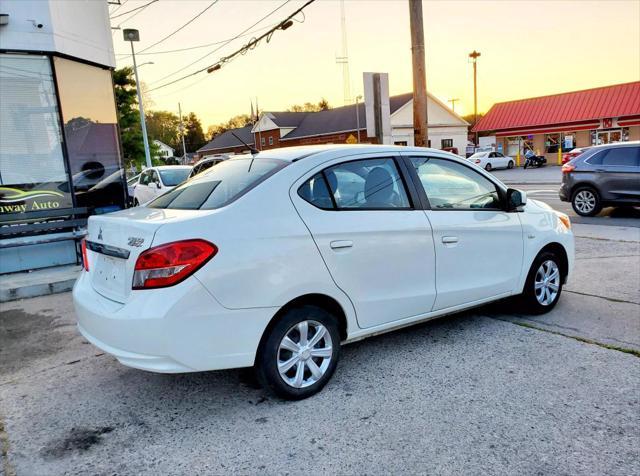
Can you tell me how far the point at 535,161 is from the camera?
36.5m

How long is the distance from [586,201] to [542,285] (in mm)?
8202

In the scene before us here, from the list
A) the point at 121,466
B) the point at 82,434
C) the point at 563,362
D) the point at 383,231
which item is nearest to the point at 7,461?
the point at 82,434

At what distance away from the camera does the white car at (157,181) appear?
1370cm

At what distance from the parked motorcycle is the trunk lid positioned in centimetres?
3753

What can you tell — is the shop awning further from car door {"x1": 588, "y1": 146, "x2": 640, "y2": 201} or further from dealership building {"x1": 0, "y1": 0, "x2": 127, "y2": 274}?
dealership building {"x1": 0, "y1": 0, "x2": 127, "y2": 274}

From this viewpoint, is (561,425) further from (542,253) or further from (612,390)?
(542,253)

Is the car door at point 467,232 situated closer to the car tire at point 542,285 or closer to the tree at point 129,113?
the car tire at point 542,285

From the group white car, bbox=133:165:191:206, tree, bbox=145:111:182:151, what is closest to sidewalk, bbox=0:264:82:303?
white car, bbox=133:165:191:206

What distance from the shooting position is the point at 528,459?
8.62 ft

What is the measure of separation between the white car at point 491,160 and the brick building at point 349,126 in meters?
A: 7.16

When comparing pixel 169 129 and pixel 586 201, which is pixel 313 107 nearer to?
pixel 169 129

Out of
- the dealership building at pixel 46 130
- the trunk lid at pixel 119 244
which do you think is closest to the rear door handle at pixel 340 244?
the trunk lid at pixel 119 244

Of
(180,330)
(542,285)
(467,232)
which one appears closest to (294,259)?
(180,330)

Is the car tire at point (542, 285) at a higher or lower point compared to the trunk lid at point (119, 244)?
lower
